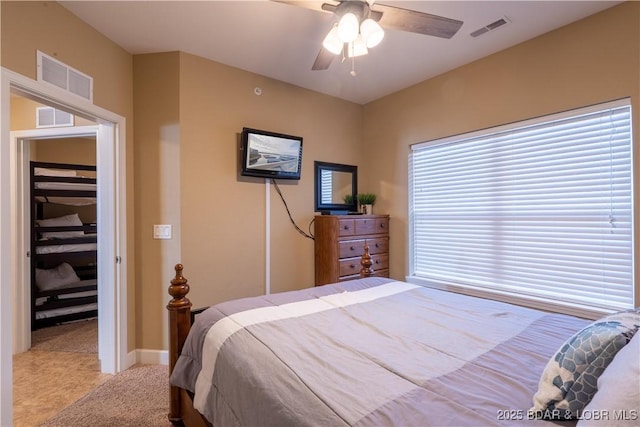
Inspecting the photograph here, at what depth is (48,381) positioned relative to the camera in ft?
8.00

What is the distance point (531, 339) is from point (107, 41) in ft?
11.3

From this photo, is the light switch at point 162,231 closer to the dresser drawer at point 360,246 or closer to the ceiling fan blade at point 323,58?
the dresser drawer at point 360,246

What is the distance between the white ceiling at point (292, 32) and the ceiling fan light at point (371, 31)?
640 millimetres

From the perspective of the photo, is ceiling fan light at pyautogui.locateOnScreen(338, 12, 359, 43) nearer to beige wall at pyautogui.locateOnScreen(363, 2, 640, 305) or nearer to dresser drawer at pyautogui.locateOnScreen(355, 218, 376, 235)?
beige wall at pyautogui.locateOnScreen(363, 2, 640, 305)

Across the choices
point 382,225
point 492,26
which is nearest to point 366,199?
point 382,225

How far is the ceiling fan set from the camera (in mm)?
1575

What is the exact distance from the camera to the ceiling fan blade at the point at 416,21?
163 centimetres

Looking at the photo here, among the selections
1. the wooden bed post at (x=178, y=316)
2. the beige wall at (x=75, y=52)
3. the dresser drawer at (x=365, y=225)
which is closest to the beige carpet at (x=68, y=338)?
the beige wall at (x=75, y=52)

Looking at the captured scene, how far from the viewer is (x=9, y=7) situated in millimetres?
1750

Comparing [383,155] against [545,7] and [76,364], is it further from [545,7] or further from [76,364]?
[76,364]

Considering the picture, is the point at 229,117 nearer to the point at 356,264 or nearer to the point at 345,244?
the point at 345,244

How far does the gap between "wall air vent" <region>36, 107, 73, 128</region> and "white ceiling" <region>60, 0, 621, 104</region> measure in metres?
0.89

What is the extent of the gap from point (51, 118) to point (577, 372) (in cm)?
403

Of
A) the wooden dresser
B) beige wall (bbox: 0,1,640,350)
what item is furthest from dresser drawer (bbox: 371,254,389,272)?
beige wall (bbox: 0,1,640,350)
